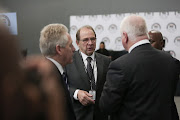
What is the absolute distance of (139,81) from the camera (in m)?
1.39

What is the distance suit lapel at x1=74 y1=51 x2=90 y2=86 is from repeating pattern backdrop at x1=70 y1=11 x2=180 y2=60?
553cm

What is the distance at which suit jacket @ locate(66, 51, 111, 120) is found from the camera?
6.53 ft

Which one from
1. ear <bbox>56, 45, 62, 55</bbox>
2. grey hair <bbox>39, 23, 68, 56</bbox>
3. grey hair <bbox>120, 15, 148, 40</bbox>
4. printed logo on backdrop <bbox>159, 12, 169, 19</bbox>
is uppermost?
printed logo on backdrop <bbox>159, 12, 169, 19</bbox>

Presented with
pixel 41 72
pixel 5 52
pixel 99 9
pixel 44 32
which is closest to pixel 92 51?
pixel 44 32

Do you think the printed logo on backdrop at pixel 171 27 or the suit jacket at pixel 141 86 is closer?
the suit jacket at pixel 141 86

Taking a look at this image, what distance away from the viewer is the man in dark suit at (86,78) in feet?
6.38

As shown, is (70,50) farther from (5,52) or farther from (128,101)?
(5,52)

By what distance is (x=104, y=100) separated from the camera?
4.85ft

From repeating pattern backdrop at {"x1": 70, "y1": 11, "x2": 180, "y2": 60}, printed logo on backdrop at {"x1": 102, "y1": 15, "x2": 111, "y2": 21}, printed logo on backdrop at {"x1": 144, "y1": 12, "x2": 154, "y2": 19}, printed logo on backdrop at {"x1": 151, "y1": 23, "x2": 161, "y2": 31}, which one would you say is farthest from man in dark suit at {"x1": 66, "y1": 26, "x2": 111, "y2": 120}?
printed logo on backdrop at {"x1": 102, "y1": 15, "x2": 111, "y2": 21}

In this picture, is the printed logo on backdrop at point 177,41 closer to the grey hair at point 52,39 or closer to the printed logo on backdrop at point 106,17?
the printed logo on backdrop at point 106,17

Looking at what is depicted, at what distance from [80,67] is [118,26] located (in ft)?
19.2

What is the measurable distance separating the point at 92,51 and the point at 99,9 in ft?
20.7

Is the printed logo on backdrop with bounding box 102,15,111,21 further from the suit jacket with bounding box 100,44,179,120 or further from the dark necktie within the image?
the suit jacket with bounding box 100,44,179,120

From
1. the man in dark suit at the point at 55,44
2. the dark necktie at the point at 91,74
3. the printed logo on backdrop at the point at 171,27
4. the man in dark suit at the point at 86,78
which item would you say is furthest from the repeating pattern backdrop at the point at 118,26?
the man in dark suit at the point at 55,44
